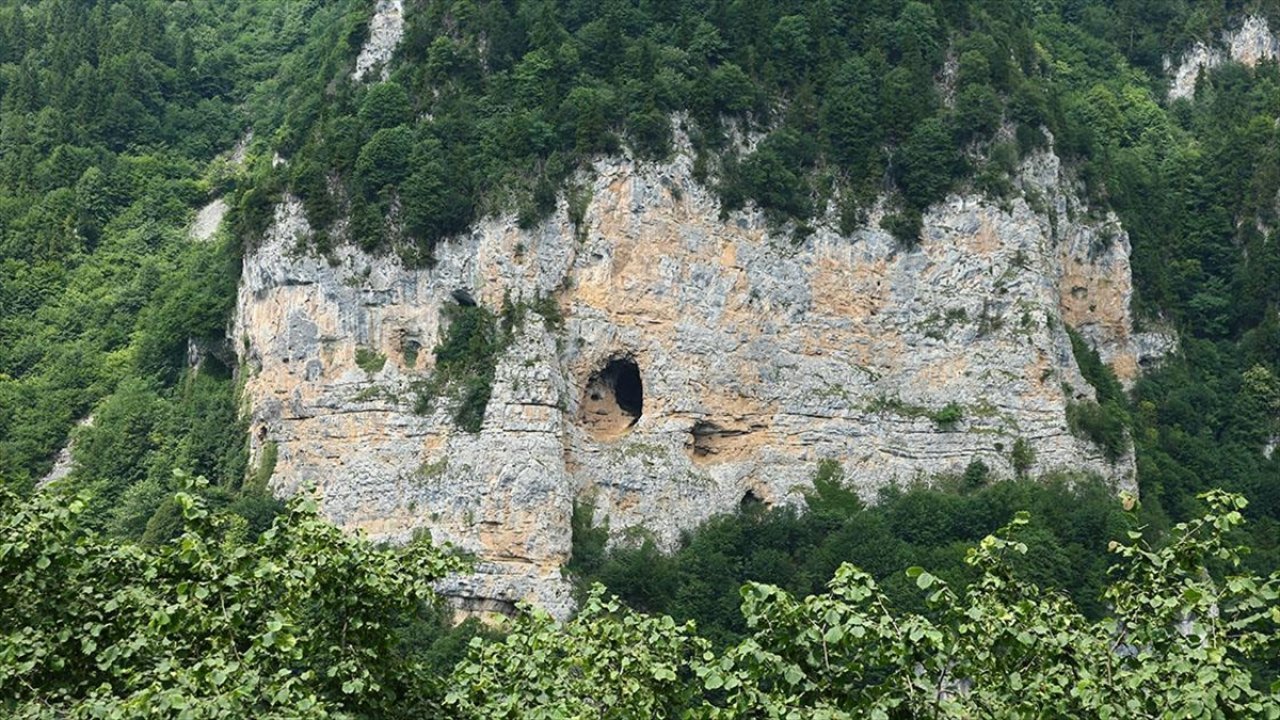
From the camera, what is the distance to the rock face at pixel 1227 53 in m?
105

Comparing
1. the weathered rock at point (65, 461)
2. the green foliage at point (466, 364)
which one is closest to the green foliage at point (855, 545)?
the green foliage at point (466, 364)

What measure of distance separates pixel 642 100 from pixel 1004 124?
14.9 meters

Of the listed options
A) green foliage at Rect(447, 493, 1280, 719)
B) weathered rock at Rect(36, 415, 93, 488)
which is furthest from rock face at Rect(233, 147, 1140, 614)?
green foliage at Rect(447, 493, 1280, 719)

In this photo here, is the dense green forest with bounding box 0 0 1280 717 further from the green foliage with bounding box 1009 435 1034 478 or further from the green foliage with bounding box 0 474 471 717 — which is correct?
the green foliage with bounding box 0 474 471 717

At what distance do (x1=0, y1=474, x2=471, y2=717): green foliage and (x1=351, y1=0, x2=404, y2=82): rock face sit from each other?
5649cm

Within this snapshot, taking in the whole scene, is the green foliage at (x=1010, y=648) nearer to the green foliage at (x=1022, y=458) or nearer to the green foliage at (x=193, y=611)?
the green foliage at (x=193, y=611)

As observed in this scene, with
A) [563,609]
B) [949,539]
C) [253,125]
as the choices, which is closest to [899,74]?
[949,539]

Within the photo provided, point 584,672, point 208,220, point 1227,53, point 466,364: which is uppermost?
point 1227,53

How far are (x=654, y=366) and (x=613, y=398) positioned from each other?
221 cm

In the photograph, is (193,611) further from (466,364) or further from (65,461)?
(65,461)

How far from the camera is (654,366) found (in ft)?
233

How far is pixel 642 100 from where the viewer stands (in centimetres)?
7475

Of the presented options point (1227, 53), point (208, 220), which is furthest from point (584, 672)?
point (1227, 53)

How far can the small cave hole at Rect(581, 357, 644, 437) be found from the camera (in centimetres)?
7138
